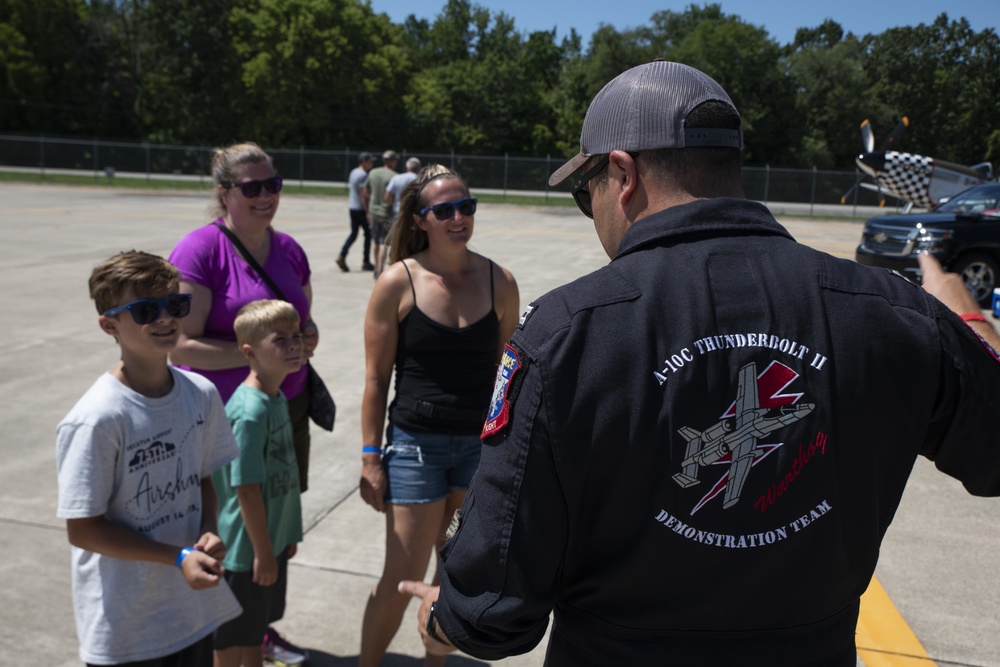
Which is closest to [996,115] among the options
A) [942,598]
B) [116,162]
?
[116,162]

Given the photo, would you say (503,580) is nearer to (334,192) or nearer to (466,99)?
(334,192)

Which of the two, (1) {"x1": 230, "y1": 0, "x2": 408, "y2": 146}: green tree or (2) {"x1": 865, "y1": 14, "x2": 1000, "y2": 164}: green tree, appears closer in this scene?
(1) {"x1": 230, "y1": 0, "x2": 408, "y2": 146}: green tree

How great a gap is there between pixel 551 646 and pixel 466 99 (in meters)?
55.5

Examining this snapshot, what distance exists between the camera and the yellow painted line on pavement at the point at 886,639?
3521 mm

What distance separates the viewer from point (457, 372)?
3209 millimetres

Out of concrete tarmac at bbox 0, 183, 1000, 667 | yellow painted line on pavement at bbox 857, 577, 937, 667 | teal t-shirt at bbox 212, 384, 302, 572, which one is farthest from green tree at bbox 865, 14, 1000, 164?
teal t-shirt at bbox 212, 384, 302, 572

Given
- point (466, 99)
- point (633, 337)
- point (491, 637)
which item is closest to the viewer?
point (633, 337)

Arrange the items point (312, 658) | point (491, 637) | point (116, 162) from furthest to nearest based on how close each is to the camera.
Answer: point (116, 162)
point (312, 658)
point (491, 637)

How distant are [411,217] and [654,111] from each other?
210 centimetres

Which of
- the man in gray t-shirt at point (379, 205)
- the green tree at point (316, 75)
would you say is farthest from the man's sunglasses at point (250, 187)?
the green tree at point (316, 75)

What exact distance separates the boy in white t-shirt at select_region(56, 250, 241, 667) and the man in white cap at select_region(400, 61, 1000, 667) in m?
1.36

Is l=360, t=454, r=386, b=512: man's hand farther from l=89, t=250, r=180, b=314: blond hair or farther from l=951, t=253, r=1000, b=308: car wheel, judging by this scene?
l=951, t=253, r=1000, b=308: car wheel

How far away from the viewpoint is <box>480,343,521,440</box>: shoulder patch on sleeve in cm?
136

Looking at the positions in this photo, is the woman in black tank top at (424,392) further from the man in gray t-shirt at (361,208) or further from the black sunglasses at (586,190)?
the man in gray t-shirt at (361,208)
